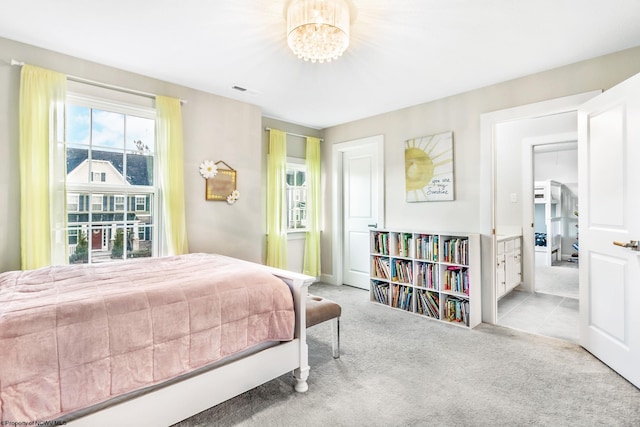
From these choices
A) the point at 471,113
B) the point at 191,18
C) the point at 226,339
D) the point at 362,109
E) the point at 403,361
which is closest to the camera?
the point at 226,339

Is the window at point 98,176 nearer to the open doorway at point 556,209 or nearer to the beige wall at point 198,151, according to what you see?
the beige wall at point 198,151

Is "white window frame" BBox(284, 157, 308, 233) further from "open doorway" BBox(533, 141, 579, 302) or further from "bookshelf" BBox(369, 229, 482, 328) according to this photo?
"open doorway" BBox(533, 141, 579, 302)

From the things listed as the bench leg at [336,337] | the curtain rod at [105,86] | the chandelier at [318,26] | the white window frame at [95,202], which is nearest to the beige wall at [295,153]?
the curtain rod at [105,86]

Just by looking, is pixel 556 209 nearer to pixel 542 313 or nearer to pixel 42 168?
pixel 542 313

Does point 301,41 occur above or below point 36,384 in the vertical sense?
above

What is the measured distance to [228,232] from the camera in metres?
3.57

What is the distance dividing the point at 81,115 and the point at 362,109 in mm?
2948

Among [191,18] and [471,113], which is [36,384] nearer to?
[191,18]

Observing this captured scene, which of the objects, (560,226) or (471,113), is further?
Result: (560,226)

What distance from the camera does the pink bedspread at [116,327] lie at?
1.21 meters

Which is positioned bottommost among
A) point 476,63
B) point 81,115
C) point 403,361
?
point 403,361

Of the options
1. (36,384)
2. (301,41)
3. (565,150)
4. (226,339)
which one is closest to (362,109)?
(301,41)

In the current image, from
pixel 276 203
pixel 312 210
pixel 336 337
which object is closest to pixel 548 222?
pixel 312 210

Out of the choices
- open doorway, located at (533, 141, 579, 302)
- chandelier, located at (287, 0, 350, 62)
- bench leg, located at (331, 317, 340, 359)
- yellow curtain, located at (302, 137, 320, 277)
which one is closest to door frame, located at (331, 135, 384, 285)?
yellow curtain, located at (302, 137, 320, 277)
